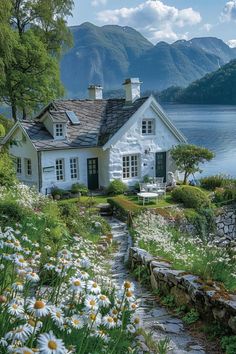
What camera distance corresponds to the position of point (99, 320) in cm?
356

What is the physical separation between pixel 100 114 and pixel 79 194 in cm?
640

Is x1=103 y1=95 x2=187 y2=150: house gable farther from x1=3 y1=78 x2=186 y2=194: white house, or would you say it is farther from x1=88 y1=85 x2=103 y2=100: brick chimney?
x1=88 y1=85 x2=103 y2=100: brick chimney

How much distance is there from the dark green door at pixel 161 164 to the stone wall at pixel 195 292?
1724 centimetres

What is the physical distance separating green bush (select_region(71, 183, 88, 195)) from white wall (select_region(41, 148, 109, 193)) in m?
0.44

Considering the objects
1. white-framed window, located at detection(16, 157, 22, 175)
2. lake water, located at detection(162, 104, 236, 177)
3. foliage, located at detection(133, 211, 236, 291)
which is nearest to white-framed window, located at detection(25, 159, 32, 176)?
white-framed window, located at detection(16, 157, 22, 175)

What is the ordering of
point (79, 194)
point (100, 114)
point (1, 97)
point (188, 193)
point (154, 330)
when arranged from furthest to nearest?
1. point (1, 97)
2. point (100, 114)
3. point (79, 194)
4. point (188, 193)
5. point (154, 330)

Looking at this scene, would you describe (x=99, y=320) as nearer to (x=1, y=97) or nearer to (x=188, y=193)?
(x=188, y=193)

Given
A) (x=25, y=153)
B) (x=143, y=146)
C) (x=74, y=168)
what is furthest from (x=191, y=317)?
(x=25, y=153)

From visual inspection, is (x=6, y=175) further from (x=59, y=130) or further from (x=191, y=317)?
(x=191, y=317)

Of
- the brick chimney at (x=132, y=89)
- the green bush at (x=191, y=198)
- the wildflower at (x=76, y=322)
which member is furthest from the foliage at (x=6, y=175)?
the wildflower at (x=76, y=322)

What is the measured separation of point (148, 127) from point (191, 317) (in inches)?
781

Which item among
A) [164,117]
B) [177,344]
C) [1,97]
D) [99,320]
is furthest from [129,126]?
[99,320]

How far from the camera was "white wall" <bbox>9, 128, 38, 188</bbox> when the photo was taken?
23767 millimetres

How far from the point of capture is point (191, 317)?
6.69 m
